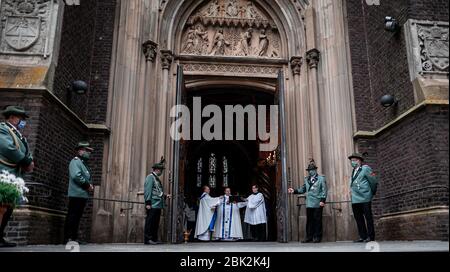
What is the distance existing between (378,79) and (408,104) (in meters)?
1.67

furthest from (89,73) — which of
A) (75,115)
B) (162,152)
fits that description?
(162,152)

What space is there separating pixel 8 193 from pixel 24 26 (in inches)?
156

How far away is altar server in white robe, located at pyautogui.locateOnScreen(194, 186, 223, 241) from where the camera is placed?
35.8ft

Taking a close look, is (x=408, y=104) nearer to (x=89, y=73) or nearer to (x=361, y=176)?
(x=361, y=176)

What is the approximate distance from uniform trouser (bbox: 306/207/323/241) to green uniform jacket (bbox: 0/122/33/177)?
18.2 feet

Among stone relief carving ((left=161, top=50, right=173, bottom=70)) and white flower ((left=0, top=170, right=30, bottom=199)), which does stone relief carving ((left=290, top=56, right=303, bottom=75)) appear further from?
white flower ((left=0, top=170, right=30, bottom=199))

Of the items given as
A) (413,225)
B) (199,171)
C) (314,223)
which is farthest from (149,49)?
(199,171)

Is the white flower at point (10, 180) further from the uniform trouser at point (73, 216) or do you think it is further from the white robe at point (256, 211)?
the white robe at point (256, 211)

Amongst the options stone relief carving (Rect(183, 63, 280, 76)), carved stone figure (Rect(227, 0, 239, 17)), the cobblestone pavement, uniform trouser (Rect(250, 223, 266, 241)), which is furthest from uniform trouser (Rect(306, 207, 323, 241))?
carved stone figure (Rect(227, 0, 239, 17))

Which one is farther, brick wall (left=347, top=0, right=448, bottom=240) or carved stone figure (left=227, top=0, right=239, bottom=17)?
carved stone figure (left=227, top=0, right=239, bottom=17)

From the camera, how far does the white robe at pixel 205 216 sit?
10906 mm

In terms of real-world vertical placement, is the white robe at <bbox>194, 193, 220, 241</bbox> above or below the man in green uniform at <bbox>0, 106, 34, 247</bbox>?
below

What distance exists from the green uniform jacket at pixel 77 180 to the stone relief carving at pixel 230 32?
210 inches

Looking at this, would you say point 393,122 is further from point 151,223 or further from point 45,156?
point 45,156
